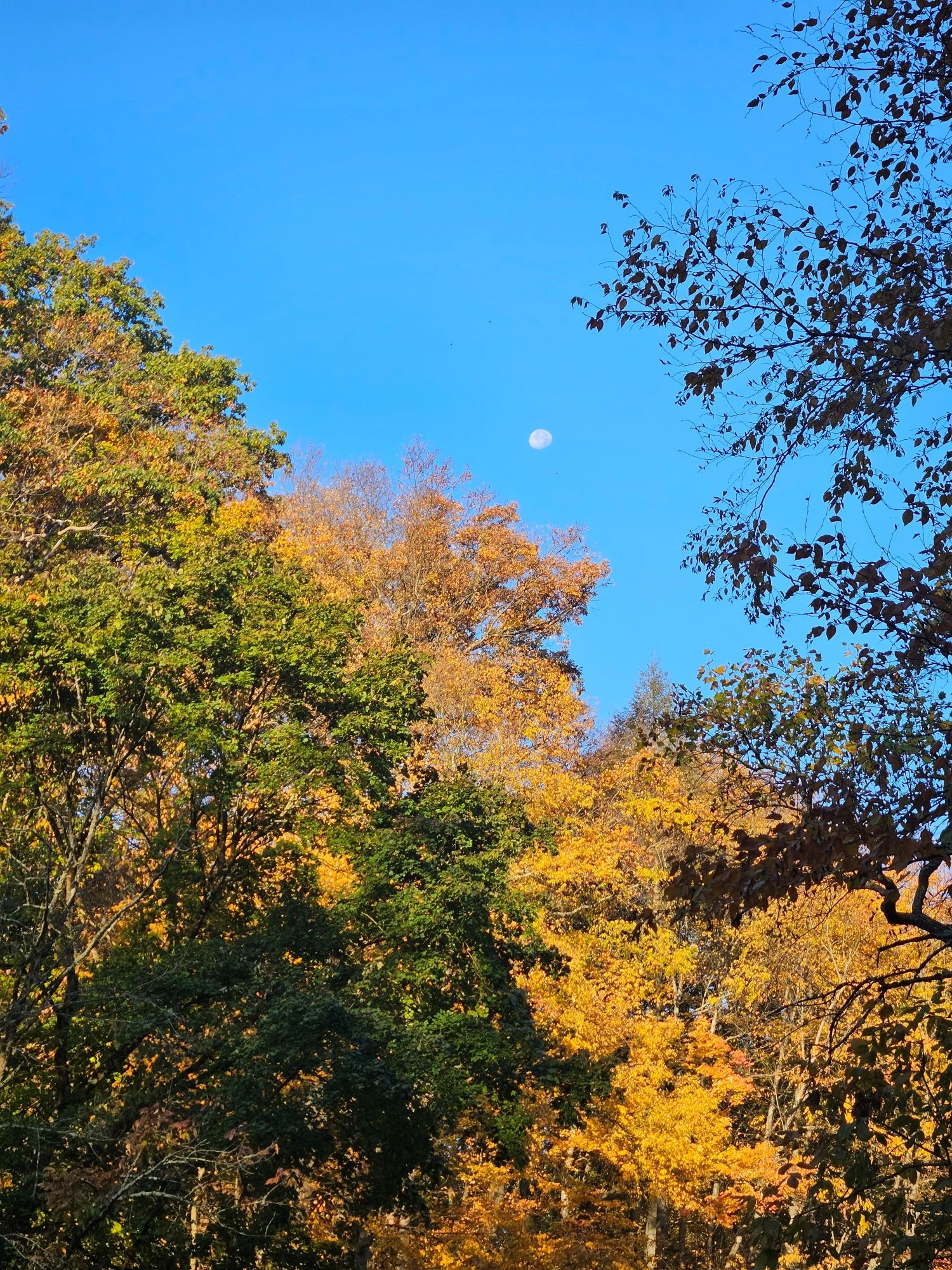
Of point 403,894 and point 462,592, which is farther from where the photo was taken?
point 462,592

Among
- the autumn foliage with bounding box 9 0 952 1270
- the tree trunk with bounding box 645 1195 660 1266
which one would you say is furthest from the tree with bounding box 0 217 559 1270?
the tree trunk with bounding box 645 1195 660 1266

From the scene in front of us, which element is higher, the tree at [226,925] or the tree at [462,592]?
the tree at [462,592]

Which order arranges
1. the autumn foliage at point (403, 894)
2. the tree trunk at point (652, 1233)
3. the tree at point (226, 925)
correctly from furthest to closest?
the tree trunk at point (652, 1233) → the tree at point (226, 925) → the autumn foliage at point (403, 894)

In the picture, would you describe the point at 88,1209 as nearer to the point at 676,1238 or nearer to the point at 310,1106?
the point at 310,1106

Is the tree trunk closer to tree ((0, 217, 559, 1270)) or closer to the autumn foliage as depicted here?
the autumn foliage

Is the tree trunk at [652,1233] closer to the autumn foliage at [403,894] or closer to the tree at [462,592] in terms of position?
the autumn foliage at [403,894]

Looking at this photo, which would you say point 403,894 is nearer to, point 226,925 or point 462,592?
point 226,925

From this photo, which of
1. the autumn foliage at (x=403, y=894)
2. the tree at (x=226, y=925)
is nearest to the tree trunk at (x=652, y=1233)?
the autumn foliage at (x=403, y=894)

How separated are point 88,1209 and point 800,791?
768 centimetres

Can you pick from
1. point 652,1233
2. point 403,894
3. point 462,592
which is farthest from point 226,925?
point 462,592

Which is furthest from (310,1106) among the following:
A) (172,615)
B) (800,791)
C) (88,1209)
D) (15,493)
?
(15,493)

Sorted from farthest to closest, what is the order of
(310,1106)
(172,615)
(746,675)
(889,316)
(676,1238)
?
(676,1238) < (172,615) < (310,1106) < (746,675) < (889,316)

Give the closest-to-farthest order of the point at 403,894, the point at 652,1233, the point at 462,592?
the point at 403,894 → the point at 652,1233 → the point at 462,592

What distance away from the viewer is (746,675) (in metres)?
10.1
